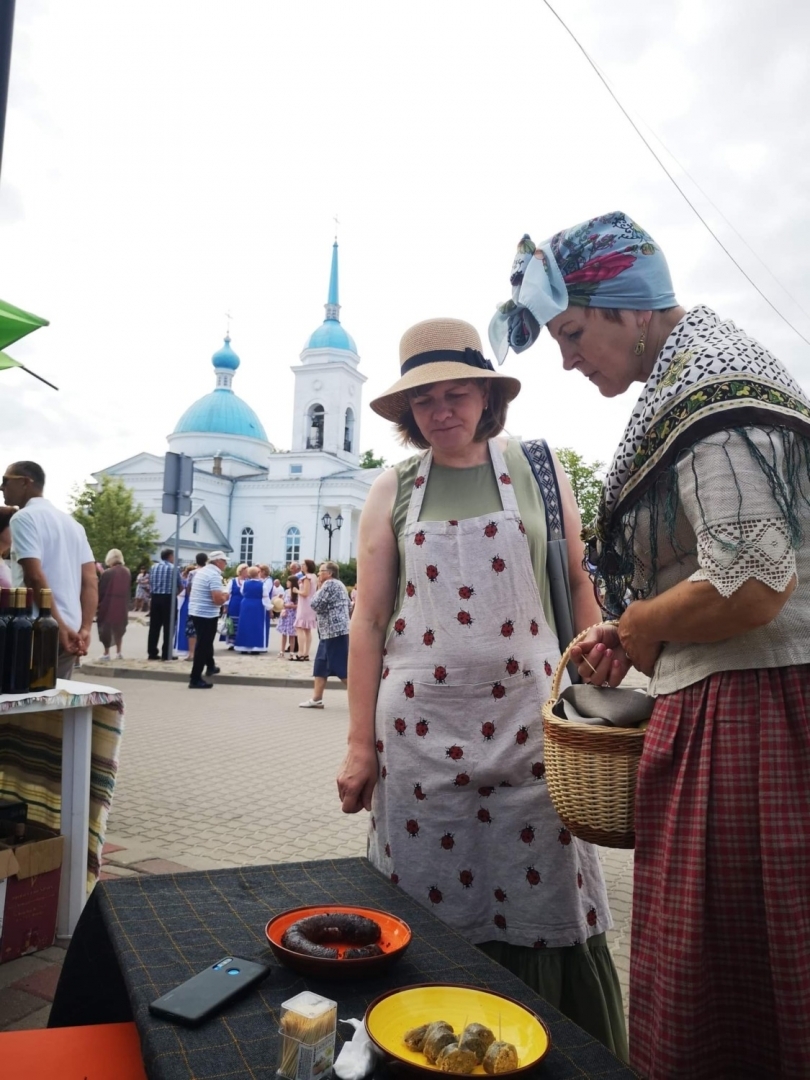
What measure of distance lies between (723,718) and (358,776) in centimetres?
117

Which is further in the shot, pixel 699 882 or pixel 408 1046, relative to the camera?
pixel 699 882

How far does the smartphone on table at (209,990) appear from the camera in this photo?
1213 mm

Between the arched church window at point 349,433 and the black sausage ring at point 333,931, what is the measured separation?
60559mm

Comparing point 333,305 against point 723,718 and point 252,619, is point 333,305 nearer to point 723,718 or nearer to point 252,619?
point 252,619

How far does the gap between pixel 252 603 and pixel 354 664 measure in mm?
16121

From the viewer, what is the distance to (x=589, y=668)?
1.88 m

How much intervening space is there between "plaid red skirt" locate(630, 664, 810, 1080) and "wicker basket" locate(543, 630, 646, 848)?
13cm

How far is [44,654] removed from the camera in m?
3.60

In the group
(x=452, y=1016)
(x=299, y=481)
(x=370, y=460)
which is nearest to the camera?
(x=452, y=1016)

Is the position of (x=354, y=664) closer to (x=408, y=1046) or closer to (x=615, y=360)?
(x=615, y=360)

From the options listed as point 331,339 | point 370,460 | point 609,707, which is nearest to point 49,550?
point 609,707

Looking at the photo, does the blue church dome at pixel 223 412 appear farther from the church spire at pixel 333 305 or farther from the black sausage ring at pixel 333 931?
the black sausage ring at pixel 333 931

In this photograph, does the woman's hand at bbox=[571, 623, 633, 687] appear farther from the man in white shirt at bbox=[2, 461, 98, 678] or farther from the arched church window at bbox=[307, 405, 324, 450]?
the arched church window at bbox=[307, 405, 324, 450]

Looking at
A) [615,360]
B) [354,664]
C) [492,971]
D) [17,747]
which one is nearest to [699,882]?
[492,971]
